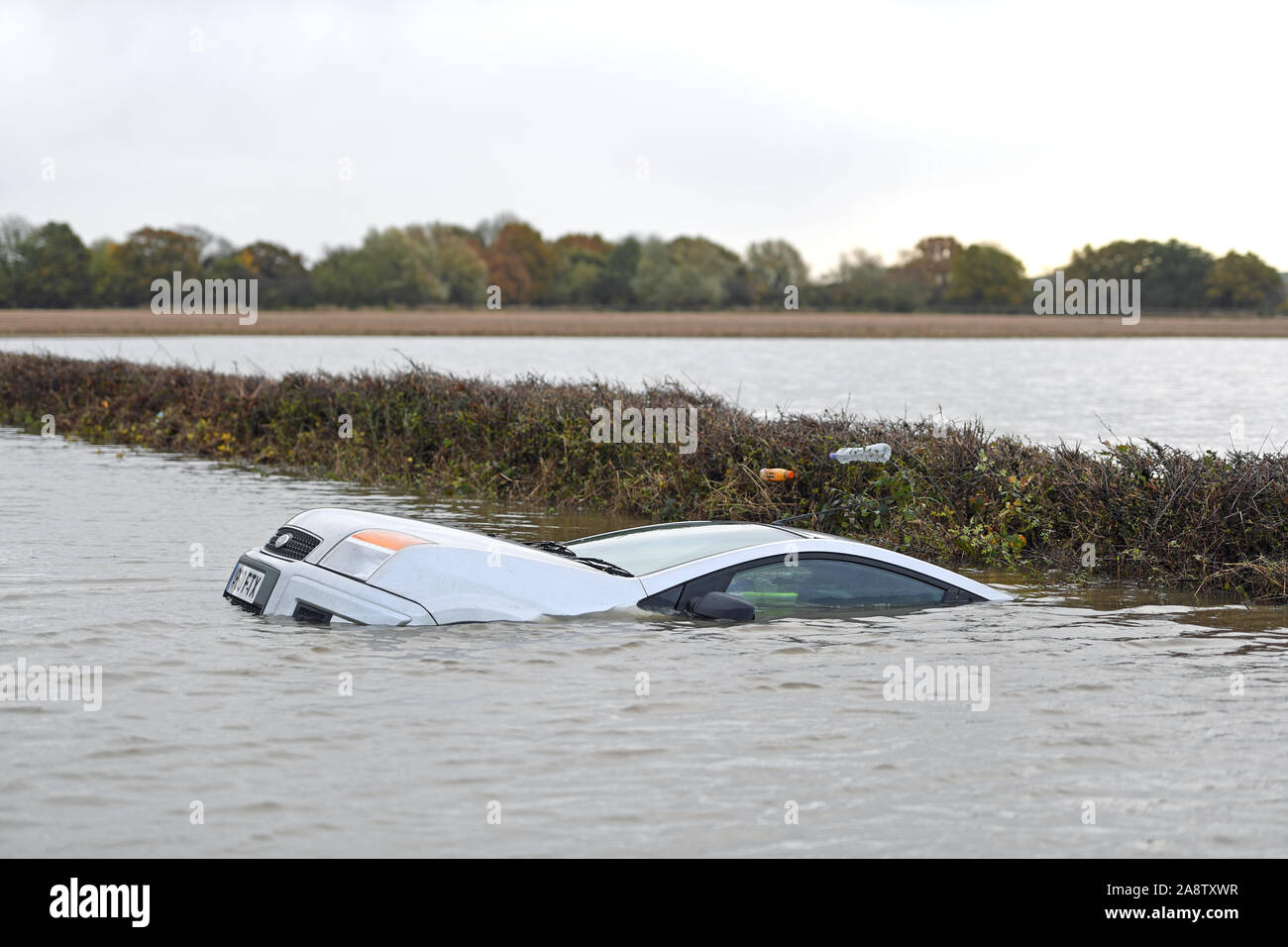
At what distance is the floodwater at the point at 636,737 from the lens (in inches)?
211

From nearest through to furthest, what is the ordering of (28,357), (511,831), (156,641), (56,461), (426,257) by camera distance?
(511,831), (156,641), (56,461), (28,357), (426,257)

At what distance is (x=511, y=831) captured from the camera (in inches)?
210

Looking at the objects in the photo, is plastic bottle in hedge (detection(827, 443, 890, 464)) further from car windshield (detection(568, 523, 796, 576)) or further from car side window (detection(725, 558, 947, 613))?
car windshield (detection(568, 523, 796, 576))

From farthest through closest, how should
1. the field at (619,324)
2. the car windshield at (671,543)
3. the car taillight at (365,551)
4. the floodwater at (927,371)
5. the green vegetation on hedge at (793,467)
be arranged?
the field at (619,324)
the floodwater at (927,371)
the green vegetation on hedge at (793,467)
the car windshield at (671,543)
the car taillight at (365,551)

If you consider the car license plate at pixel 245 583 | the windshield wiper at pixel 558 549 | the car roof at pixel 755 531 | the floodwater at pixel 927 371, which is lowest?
the car license plate at pixel 245 583

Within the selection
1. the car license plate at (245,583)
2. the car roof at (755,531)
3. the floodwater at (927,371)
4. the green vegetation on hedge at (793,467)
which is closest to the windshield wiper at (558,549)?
the car roof at (755,531)

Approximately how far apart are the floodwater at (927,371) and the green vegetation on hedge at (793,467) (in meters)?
1.19

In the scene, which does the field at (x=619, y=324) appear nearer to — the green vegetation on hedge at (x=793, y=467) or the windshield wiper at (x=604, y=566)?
the green vegetation on hedge at (x=793, y=467)

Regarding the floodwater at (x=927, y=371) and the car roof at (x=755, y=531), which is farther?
the floodwater at (x=927, y=371)

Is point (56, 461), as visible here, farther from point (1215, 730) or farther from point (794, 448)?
point (1215, 730)

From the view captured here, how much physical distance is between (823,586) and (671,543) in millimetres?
1000

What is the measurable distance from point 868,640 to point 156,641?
4389 millimetres
